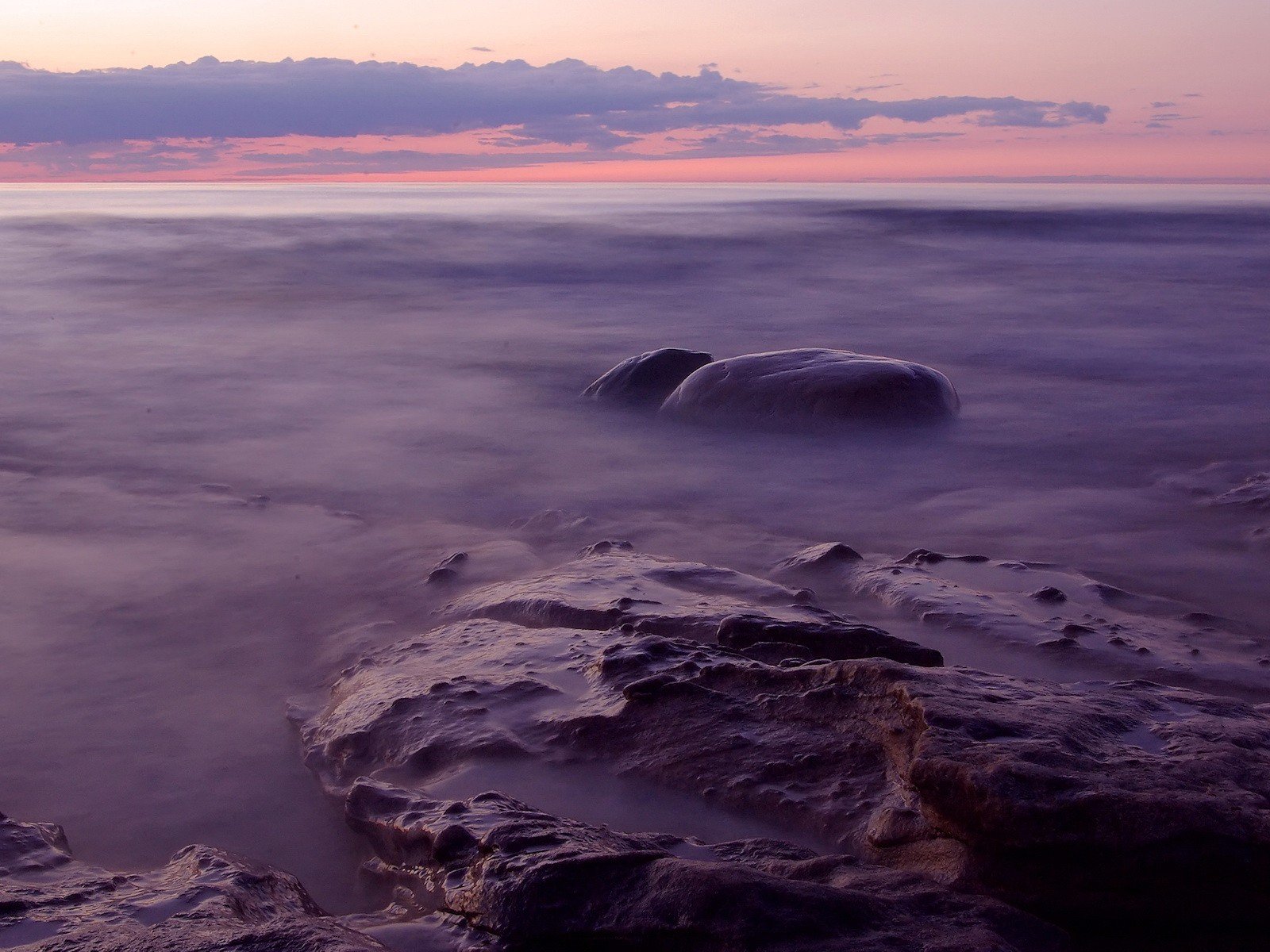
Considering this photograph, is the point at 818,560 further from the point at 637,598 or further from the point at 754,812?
the point at 754,812

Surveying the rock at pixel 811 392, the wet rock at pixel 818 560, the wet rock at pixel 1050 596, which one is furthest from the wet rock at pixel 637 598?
the rock at pixel 811 392

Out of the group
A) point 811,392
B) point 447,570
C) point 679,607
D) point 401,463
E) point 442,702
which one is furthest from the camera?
point 811,392

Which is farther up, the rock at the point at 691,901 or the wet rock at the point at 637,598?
the rock at the point at 691,901

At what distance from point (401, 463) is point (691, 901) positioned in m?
4.30

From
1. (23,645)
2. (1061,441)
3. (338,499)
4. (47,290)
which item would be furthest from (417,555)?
(47,290)

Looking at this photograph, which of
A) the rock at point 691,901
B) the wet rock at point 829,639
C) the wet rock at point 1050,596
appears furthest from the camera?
the wet rock at point 1050,596

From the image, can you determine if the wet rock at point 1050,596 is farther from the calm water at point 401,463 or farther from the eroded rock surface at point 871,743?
the eroded rock surface at point 871,743

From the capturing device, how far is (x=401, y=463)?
5566 mm

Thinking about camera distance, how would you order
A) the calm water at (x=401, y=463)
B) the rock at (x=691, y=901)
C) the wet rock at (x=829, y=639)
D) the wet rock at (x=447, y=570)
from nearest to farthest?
the rock at (x=691, y=901) → the wet rock at (x=829, y=639) → the calm water at (x=401, y=463) → the wet rock at (x=447, y=570)

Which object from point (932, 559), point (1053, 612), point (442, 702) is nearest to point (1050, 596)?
point (1053, 612)

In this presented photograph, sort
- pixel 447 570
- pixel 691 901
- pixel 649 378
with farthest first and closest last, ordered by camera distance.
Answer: pixel 649 378
pixel 447 570
pixel 691 901

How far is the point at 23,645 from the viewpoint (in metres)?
3.17

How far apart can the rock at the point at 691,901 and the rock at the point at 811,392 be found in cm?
438

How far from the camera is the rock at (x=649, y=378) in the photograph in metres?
7.01
